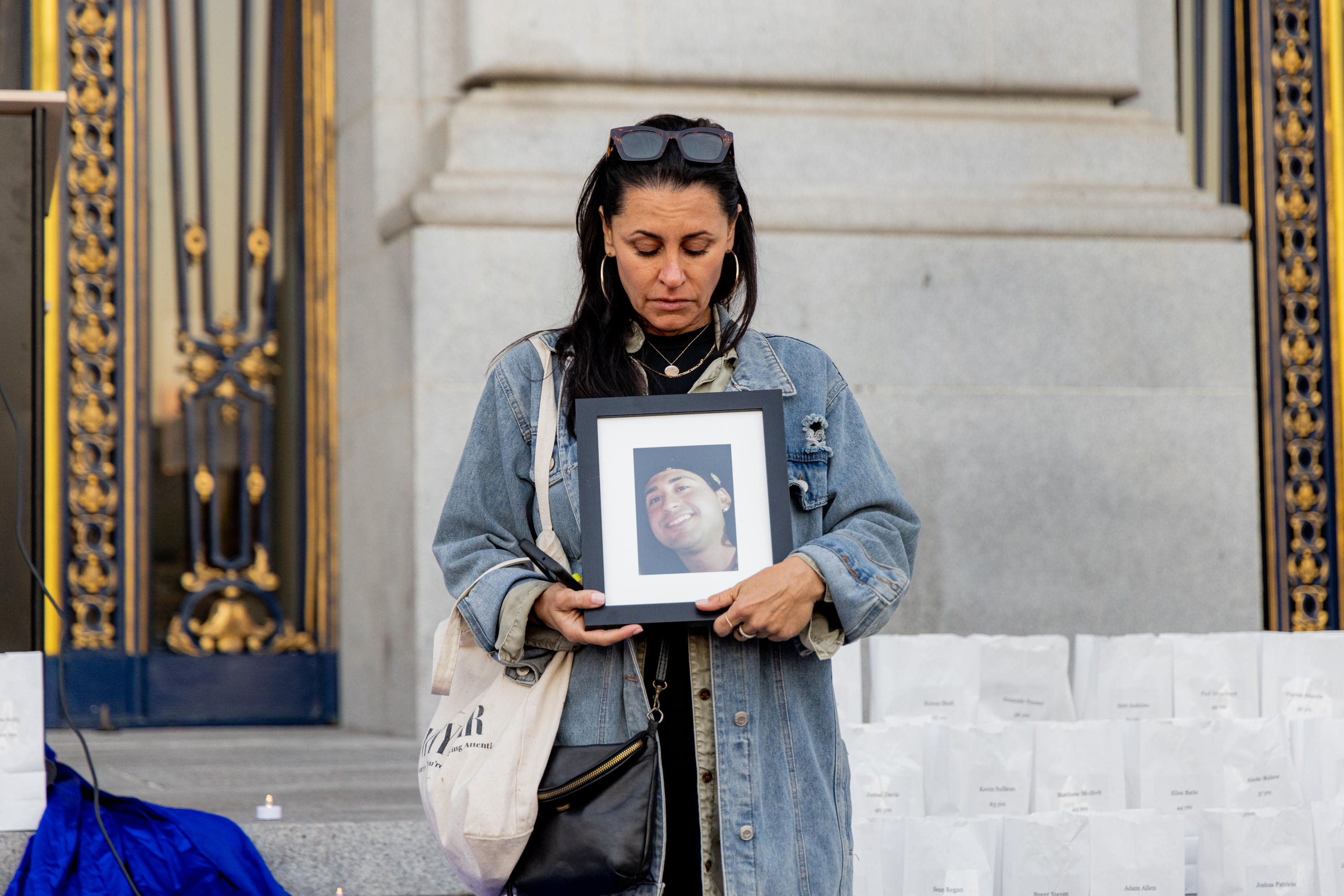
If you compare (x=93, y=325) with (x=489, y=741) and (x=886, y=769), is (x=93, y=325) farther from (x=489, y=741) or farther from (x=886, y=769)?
(x=489, y=741)

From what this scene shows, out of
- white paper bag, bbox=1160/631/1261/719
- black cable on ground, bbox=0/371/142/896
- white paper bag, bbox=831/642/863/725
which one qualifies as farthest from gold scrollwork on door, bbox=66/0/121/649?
white paper bag, bbox=1160/631/1261/719

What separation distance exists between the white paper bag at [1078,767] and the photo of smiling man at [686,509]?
6.53 ft

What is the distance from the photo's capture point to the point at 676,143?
2.45 m

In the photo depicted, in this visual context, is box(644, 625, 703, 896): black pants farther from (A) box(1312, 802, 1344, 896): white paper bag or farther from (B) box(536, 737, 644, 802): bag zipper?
(A) box(1312, 802, 1344, 896): white paper bag

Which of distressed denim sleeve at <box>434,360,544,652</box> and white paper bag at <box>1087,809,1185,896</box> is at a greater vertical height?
distressed denim sleeve at <box>434,360,544,652</box>

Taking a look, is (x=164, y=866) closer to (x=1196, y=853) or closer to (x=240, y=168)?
(x=1196, y=853)

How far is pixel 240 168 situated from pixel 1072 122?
3.73 metres

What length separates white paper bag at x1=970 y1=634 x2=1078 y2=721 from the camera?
4562 millimetres

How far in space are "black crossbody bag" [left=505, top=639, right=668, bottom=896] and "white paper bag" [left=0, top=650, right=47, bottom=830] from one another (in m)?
1.77

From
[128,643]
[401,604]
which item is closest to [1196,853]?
[401,604]

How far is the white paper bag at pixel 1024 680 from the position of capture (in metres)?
4.56

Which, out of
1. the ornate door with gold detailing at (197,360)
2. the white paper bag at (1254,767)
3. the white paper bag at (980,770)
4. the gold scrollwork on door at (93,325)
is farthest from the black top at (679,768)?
the gold scrollwork on door at (93,325)

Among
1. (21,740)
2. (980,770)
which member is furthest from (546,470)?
(980,770)

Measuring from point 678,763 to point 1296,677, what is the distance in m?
2.92
